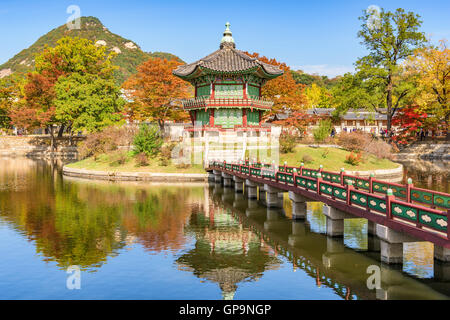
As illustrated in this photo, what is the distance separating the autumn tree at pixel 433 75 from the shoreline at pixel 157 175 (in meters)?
17.8

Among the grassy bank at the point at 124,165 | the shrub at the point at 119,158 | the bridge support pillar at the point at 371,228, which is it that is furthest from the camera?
the shrub at the point at 119,158

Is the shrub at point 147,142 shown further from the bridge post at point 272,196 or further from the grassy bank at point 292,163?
the bridge post at point 272,196

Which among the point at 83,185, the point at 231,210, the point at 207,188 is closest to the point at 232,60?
the point at 207,188

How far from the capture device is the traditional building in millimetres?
52484

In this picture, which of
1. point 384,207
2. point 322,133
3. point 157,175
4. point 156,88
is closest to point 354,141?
point 322,133

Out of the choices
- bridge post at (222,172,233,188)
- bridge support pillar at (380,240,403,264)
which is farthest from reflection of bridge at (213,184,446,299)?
bridge post at (222,172,233,188)

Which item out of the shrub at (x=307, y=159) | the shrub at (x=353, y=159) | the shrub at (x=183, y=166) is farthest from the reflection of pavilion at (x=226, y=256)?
the shrub at (x=353, y=159)

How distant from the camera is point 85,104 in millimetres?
68062

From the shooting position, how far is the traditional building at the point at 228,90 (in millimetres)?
52484

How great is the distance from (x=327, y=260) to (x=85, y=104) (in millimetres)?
58459

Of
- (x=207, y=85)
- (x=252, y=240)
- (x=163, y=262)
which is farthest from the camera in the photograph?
(x=207, y=85)

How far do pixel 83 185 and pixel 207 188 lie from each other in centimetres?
1330

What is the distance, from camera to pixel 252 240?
21922 millimetres
